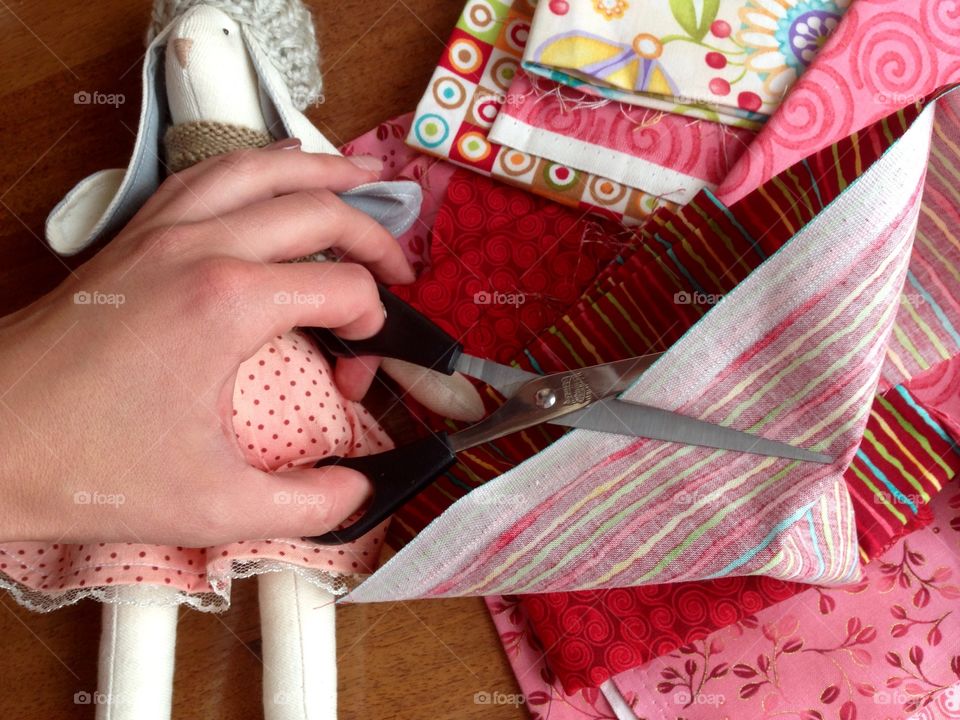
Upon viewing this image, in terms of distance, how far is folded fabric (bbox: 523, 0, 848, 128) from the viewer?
0.59 meters

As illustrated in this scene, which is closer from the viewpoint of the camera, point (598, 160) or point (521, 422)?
point (521, 422)

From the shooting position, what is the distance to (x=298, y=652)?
0.52 metres

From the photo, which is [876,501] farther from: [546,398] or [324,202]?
[324,202]

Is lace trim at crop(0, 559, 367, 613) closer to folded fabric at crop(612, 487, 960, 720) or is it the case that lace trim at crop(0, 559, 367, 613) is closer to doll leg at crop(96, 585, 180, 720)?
doll leg at crop(96, 585, 180, 720)

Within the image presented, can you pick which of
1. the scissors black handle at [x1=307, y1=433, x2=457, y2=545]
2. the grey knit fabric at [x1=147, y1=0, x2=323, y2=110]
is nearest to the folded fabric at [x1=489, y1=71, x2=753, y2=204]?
the grey knit fabric at [x1=147, y1=0, x2=323, y2=110]

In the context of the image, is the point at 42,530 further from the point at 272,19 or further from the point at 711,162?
the point at 711,162

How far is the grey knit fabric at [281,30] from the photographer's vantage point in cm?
55

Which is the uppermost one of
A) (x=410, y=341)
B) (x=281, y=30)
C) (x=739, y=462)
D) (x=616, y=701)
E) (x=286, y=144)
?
(x=281, y=30)

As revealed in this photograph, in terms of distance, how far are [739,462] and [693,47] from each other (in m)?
0.31

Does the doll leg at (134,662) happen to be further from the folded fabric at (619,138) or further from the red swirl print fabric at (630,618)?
Answer: the folded fabric at (619,138)

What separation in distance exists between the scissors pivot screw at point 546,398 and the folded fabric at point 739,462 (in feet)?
0.10

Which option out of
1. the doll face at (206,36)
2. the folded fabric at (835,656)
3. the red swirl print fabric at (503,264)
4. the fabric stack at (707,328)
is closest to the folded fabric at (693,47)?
the fabric stack at (707,328)

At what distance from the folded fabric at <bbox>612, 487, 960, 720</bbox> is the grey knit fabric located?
488 mm

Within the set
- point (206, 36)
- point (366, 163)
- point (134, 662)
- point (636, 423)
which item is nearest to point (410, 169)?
point (366, 163)
